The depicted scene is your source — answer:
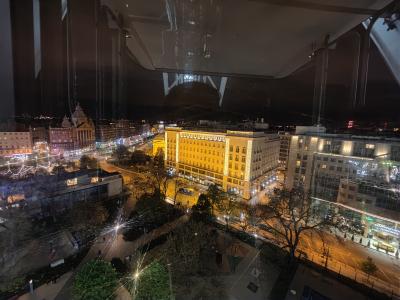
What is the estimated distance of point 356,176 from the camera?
4.83 m

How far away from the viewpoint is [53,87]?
2.98 m

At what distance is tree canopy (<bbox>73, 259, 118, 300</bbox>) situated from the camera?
1956mm

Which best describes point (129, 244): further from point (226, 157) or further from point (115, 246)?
point (226, 157)

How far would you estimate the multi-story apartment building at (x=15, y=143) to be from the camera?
748 centimetres

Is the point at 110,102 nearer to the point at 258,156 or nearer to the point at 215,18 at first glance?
the point at 215,18

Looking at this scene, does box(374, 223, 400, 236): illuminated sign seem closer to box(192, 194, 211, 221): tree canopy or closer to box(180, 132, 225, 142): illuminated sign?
box(192, 194, 211, 221): tree canopy

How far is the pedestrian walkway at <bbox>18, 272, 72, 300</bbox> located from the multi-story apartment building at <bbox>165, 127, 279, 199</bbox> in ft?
17.2

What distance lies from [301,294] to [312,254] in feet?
5.16

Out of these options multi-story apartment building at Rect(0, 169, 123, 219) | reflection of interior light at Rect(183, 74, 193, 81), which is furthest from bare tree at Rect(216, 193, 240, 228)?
multi-story apartment building at Rect(0, 169, 123, 219)

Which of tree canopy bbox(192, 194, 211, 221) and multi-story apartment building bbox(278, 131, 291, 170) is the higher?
multi-story apartment building bbox(278, 131, 291, 170)

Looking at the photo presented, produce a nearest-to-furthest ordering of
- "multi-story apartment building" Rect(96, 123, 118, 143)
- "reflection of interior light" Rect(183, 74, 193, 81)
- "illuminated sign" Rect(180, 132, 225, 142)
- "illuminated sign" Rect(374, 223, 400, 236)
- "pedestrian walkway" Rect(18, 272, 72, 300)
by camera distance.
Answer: "pedestrian walkway" Rect(18, 272, 72, 300), "reflection of interior light" Rect(183, 74, 193, 81), "illuminated sign" Rect(374, 223, 400, 236), "illuminated sign" Rect(180, 132, 225, 142), "multi-story apartment building" Rect(96, 123, 118, 143)

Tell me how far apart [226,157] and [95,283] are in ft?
18.3

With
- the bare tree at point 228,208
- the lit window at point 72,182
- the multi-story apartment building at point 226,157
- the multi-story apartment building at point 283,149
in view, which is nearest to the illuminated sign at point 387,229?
the bare tree at point 228,208

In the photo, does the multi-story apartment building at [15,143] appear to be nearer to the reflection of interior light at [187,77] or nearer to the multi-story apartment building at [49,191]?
the multi-story apartment building at [49,191]
